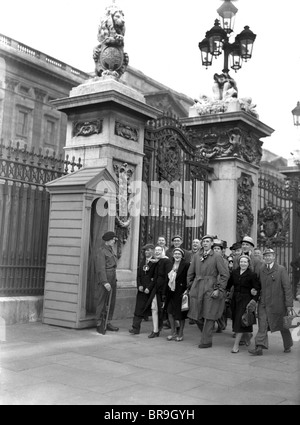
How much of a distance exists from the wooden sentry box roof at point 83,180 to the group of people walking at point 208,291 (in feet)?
2.99

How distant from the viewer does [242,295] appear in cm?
775

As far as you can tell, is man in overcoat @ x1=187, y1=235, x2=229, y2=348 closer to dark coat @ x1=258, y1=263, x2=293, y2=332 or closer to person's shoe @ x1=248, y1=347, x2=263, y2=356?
dark coat @ x1=258, y1=263, x2=293, y2=332

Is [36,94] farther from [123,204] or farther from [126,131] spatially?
[123,204]

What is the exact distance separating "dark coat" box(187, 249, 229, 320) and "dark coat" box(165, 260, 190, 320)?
30cm

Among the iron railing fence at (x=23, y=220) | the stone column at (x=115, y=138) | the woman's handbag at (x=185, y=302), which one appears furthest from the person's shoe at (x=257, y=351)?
the iron railing fence at (x=23, y=220)

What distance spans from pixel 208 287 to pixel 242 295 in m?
0.55

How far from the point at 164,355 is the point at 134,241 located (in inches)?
141

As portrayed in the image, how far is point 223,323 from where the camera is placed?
9.65 m

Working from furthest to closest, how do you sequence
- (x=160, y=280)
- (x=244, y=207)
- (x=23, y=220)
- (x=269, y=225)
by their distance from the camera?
(x=269, y=225) → (x=244, y=207) → (x=23, y=220) → (x=160, y=280)

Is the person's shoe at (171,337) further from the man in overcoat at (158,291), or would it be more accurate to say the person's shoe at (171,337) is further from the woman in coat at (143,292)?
the woman in coat at (143,292)

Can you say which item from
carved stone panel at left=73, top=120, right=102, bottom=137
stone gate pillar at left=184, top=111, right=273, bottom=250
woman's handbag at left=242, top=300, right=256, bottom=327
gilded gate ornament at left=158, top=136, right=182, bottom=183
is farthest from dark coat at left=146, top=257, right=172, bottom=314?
stone gate pillar at left=184, top=111, right=273, bottom=250

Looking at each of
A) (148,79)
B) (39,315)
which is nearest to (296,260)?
(39,315)

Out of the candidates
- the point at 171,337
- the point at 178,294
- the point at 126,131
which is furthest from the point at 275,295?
the point at 126,131
